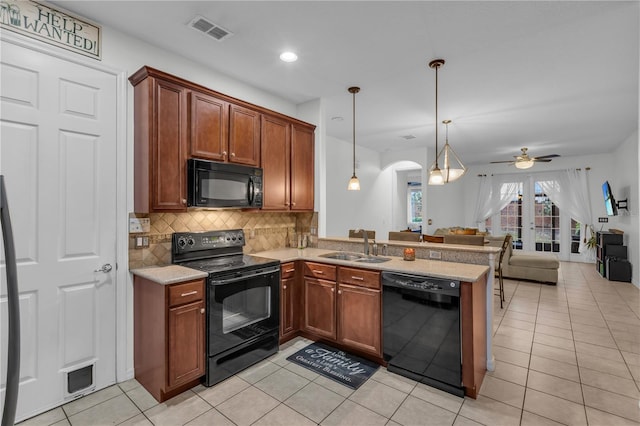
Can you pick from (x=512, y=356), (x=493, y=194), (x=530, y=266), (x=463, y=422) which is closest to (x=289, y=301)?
(x=463, y=422)

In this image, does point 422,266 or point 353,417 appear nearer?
point 353,417

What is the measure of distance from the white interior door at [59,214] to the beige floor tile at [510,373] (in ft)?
10.6

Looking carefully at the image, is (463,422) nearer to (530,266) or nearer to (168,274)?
(168,274)

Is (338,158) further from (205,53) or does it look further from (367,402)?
(367,402)

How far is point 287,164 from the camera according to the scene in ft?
12.4

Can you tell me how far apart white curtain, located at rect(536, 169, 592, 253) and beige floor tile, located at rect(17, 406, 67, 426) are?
10272mm

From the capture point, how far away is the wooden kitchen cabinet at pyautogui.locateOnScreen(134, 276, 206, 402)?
7.66 feet

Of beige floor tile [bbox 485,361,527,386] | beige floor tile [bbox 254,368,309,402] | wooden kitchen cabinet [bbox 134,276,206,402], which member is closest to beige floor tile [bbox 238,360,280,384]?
beige floor tile [bbox 254,368,309,402]

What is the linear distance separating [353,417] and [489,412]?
963 mm

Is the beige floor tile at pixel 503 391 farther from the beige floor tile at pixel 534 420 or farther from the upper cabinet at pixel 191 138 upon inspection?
the upper cabinet at pixel 191 138

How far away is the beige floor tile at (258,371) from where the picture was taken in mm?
2678

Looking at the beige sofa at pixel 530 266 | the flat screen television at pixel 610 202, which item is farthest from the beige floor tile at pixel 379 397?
the flat screen television at pixel 610 202

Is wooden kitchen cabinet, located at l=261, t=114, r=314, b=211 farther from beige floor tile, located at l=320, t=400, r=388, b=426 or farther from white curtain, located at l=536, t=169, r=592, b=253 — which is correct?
white curtain, located at l=536, t=169, r=592, b=253

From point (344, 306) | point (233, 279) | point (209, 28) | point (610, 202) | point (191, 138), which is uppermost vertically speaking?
point (209, 28)
